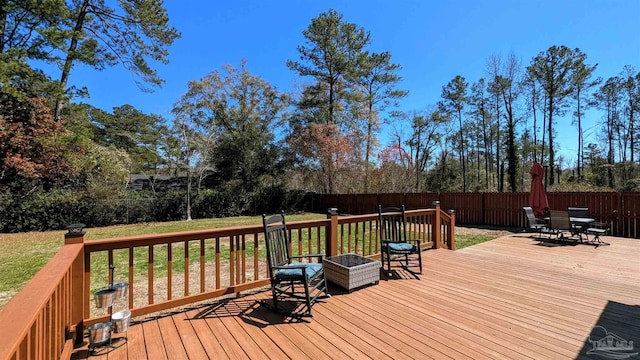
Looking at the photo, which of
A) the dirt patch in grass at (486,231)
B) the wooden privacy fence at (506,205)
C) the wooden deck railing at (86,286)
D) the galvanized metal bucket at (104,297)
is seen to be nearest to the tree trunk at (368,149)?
the wooden privacy fence at (506,205)

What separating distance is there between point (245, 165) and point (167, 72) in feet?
22.3

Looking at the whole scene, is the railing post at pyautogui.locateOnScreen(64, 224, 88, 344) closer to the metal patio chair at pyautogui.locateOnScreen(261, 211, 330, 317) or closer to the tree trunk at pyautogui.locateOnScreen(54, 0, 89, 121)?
the metal patio chair at pyautogui.locateOnScreen(261, 211, 330, 317)

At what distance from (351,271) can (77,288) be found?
103 inches

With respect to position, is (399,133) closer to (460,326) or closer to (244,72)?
(244,72)

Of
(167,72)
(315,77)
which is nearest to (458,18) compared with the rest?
(315,77)

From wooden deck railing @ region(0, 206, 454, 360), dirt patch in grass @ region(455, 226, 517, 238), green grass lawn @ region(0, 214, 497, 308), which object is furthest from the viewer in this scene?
dirt patch in grass @ region(455, 226, 517, 238)

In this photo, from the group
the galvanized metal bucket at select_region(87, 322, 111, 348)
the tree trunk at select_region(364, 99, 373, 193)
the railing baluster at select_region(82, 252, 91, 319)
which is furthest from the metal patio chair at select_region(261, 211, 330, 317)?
the tree trunk at select_region(364, 99, 373, 193)

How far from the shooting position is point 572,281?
12.7ft

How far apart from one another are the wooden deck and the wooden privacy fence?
519cm

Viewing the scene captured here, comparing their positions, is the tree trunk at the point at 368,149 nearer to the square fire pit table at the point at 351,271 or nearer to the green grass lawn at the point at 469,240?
the green grass lawn at the point at 469,240

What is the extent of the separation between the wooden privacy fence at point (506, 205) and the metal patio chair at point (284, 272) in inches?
369

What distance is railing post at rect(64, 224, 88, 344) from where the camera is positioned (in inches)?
89.0

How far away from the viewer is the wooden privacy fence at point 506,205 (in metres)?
7.70

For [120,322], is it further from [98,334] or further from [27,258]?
[27,258]
